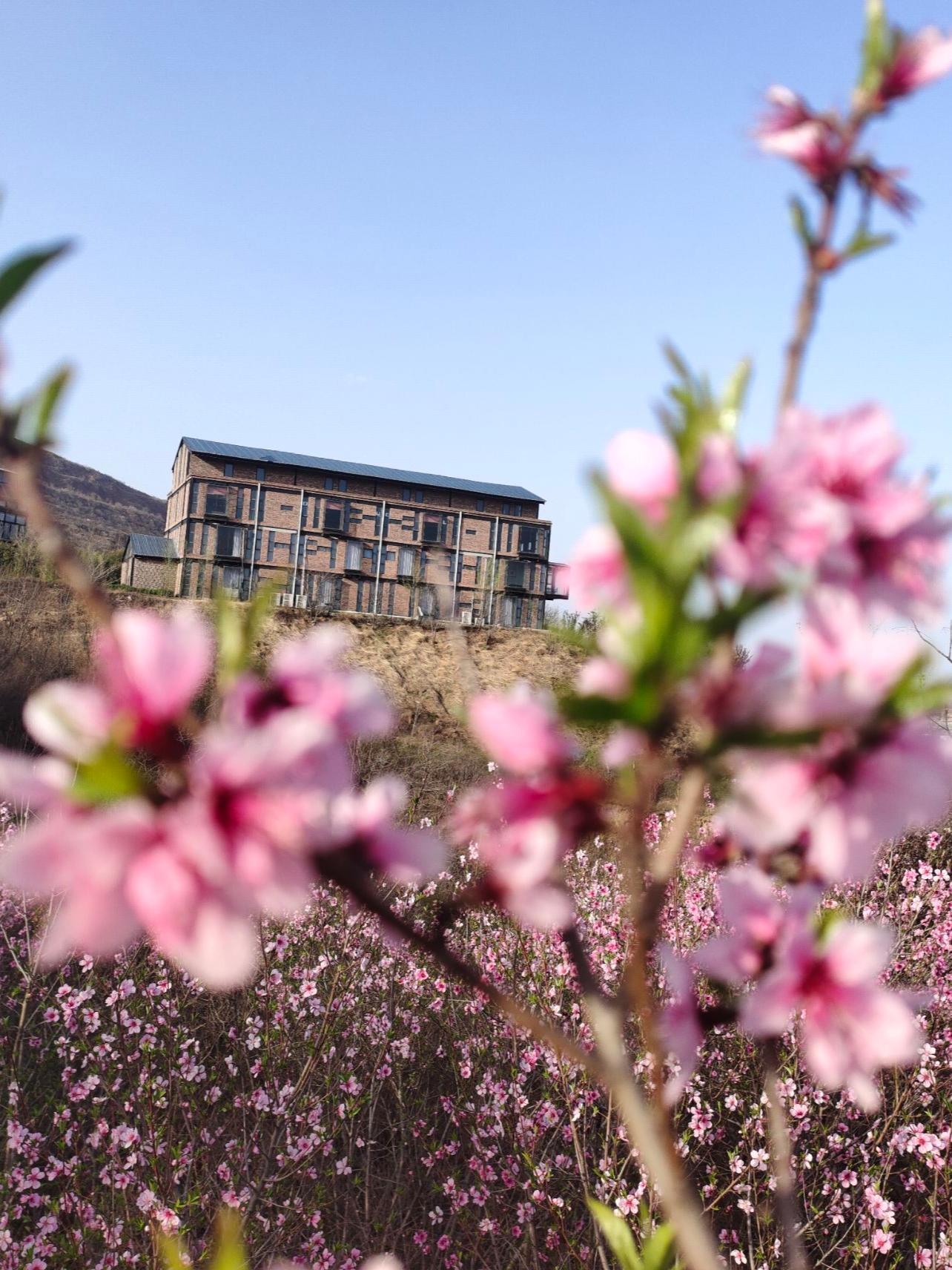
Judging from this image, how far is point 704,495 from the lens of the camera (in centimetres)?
45

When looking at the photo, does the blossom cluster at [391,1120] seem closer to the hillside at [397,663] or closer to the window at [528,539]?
the hillside at [397,663]

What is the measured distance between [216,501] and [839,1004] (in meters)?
37.3

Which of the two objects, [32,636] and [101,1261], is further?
[32,636]

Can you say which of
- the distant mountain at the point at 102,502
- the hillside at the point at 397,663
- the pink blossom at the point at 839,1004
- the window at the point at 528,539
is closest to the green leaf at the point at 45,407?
the pink blossom at the point at 839,1004

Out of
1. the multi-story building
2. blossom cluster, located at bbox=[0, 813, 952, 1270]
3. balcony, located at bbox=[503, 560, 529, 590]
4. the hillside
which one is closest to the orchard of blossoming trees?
blossom cluster, located at bbox=[0, 813, 952, 1270]

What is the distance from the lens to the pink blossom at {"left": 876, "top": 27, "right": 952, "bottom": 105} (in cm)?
62

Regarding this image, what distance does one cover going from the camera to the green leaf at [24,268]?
51cm

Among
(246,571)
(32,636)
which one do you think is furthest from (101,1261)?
(246,571)

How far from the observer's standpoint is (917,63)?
63 centimetres

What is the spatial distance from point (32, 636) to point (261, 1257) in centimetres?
1595

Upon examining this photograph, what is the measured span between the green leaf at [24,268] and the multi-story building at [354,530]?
33738 millimetres

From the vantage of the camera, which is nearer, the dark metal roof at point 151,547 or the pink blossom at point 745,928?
the pink blossom at point 745,928

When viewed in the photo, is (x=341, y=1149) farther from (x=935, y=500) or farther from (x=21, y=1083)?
(x=935, y=500)

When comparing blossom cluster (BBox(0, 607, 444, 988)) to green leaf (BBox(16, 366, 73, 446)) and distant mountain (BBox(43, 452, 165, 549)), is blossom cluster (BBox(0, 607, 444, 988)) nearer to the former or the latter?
green leaf (BBox(16, 366, 73, 446))
